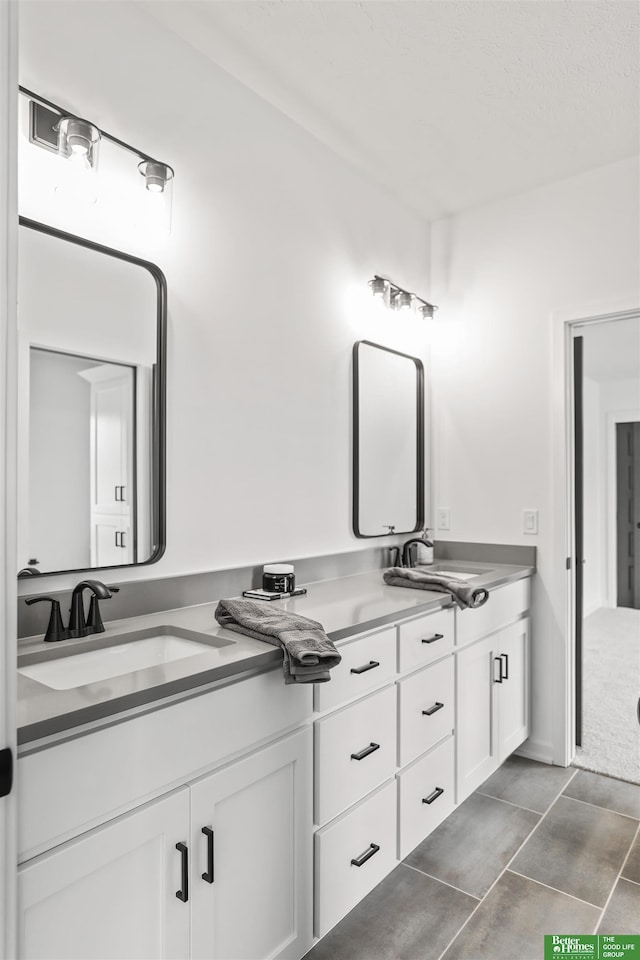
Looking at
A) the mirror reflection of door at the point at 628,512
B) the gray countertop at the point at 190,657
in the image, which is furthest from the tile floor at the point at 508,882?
the mirror reflection of door at the point at 628,512

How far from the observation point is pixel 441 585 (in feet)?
7.23

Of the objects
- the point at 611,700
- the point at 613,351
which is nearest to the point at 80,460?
the point at 611,700

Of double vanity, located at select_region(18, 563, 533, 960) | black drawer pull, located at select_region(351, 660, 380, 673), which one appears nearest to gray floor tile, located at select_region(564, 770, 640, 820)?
double vanity, located at select_region(18, 563, 533, 960)

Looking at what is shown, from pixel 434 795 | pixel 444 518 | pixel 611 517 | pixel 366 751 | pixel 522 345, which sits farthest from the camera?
pixel 611 517

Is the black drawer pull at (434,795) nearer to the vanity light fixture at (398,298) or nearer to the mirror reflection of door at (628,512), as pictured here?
the vanity light fixture at (398,298)

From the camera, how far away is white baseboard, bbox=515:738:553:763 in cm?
279

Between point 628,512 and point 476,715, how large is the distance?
15.2ft

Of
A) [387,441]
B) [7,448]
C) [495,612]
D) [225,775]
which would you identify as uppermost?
[387,441]

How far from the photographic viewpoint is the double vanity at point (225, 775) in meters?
1.05

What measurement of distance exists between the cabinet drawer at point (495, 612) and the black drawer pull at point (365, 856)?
0.75 m

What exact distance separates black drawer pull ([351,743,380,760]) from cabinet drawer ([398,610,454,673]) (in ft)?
0.79

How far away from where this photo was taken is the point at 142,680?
1195 millimetres

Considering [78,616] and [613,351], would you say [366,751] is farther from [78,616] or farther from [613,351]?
[613,351]

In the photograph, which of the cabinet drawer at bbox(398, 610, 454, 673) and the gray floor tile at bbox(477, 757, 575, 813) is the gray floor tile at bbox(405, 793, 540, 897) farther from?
the cabinet drawer at bbox(398, 610, 454, 673)
